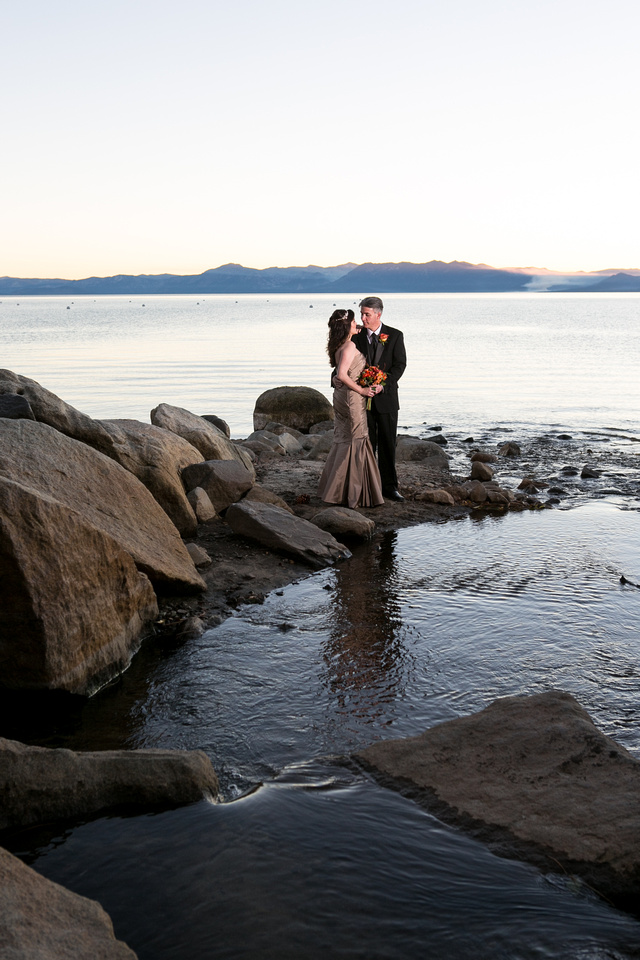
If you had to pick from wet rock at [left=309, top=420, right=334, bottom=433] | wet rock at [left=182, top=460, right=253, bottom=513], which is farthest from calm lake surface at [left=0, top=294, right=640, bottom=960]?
wet rock at [left=309, top=420, right=334, bottom=433]

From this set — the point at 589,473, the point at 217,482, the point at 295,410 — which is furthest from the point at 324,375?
the point at 217,482

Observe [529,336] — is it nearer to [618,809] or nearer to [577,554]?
[577,554]

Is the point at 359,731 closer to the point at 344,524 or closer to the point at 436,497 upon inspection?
the point at 344,524

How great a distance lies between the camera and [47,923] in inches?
116

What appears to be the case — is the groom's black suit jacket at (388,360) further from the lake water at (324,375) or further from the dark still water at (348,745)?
the lake water at (324,375)

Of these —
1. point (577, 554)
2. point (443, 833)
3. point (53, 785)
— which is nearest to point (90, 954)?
point (53, 785)

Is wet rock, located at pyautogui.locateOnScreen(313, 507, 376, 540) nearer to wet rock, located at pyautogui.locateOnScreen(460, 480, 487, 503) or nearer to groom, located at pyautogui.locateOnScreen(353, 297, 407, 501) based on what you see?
groom, located at pyautogui.locateOnScreen(353, 297, 407, 501)

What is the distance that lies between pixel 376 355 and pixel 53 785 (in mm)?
8362

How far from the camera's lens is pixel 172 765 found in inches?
171

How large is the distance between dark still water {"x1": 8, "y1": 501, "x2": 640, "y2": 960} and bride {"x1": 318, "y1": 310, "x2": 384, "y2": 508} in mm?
2104

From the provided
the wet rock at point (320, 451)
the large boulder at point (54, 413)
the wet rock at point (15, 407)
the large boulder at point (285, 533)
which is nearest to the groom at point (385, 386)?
the large boulder at point (285, 533)

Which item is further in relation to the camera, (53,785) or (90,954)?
(53,785)

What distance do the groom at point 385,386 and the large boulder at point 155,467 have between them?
343cm

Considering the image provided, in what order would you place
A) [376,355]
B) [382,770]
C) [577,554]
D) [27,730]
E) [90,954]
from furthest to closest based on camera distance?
1. [376,355]
2. [577,554]
3. [27,730]
4. [382,770]
5. [90,954]
